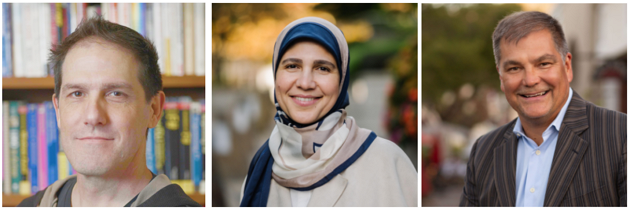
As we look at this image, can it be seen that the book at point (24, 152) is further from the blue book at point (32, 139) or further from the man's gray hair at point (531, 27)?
the man's gray hair at point (531, 27)

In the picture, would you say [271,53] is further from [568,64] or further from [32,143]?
[568,64]

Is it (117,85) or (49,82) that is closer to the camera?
(117,85)

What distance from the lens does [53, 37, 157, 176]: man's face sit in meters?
2.31

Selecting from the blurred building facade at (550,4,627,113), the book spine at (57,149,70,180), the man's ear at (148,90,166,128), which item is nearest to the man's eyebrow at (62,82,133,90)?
the man's ear at (148,90,166,128)

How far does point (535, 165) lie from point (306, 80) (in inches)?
51.3

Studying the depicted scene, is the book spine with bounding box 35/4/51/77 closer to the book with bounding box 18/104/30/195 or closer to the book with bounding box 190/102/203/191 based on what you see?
the book with bounding box 18/104/30/195

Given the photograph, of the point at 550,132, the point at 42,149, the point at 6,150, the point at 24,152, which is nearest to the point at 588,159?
the point at 550,132

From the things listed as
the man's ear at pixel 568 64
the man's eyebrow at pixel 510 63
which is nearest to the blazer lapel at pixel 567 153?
the man's ear at pixel 568 64

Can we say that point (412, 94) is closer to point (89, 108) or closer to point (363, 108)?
point (89, 108)

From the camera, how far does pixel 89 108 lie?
2307mm

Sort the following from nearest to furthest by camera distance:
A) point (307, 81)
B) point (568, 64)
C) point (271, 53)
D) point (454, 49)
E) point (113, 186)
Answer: point (307, 81), point (568, 64), point (113, 186), point (271, 53), point (454, 49)

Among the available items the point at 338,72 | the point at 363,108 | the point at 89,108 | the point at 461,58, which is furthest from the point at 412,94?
the point at 461,58

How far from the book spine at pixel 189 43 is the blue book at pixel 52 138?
801 millimetres

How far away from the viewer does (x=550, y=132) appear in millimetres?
2383
